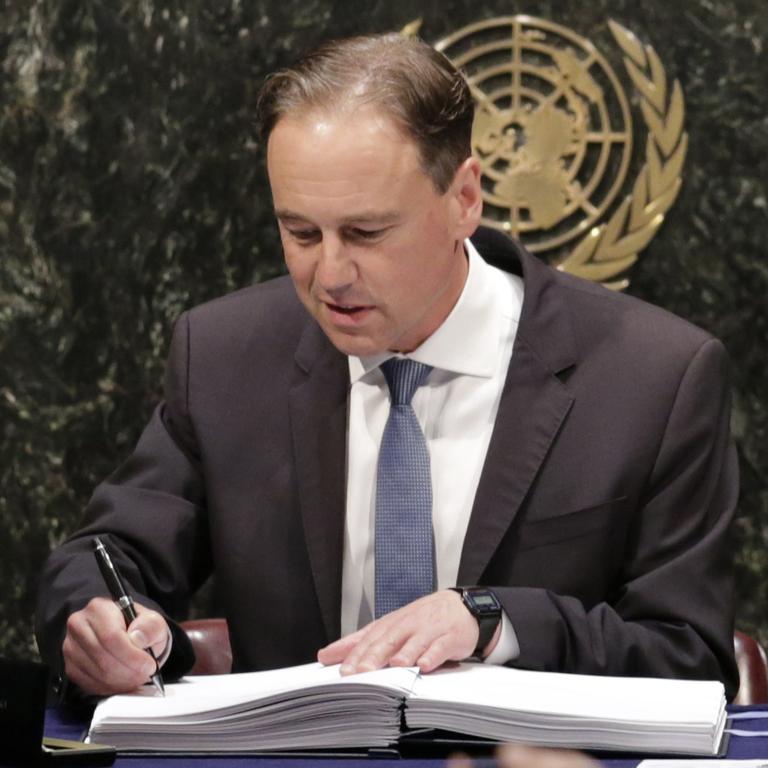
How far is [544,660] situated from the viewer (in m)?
2.42

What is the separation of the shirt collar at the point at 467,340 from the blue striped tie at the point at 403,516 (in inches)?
4.3

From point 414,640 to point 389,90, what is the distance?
94 cm

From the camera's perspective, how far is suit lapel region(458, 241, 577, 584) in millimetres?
2773

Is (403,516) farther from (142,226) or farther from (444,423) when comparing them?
(142,226)

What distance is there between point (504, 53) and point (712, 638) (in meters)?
1.87

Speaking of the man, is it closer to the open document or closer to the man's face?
the man's face

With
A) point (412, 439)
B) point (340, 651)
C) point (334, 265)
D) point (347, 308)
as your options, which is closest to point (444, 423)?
point (412, 439)

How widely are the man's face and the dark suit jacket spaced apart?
10.2 inches

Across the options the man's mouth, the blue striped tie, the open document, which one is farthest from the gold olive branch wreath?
the open document

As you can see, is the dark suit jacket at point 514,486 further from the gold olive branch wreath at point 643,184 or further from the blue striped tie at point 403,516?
the gold olive branch wreath at point 643,184

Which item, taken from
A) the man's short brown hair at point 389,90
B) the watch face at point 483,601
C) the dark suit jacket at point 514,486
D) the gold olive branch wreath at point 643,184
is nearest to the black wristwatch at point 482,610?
the watch face at point 483,601

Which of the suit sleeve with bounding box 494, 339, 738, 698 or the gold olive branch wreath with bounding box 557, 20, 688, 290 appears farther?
the gold olive branch wreath with bounding box 557, 20, 688, 290

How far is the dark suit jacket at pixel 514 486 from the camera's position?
2.72 metres

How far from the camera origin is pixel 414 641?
2.25m
